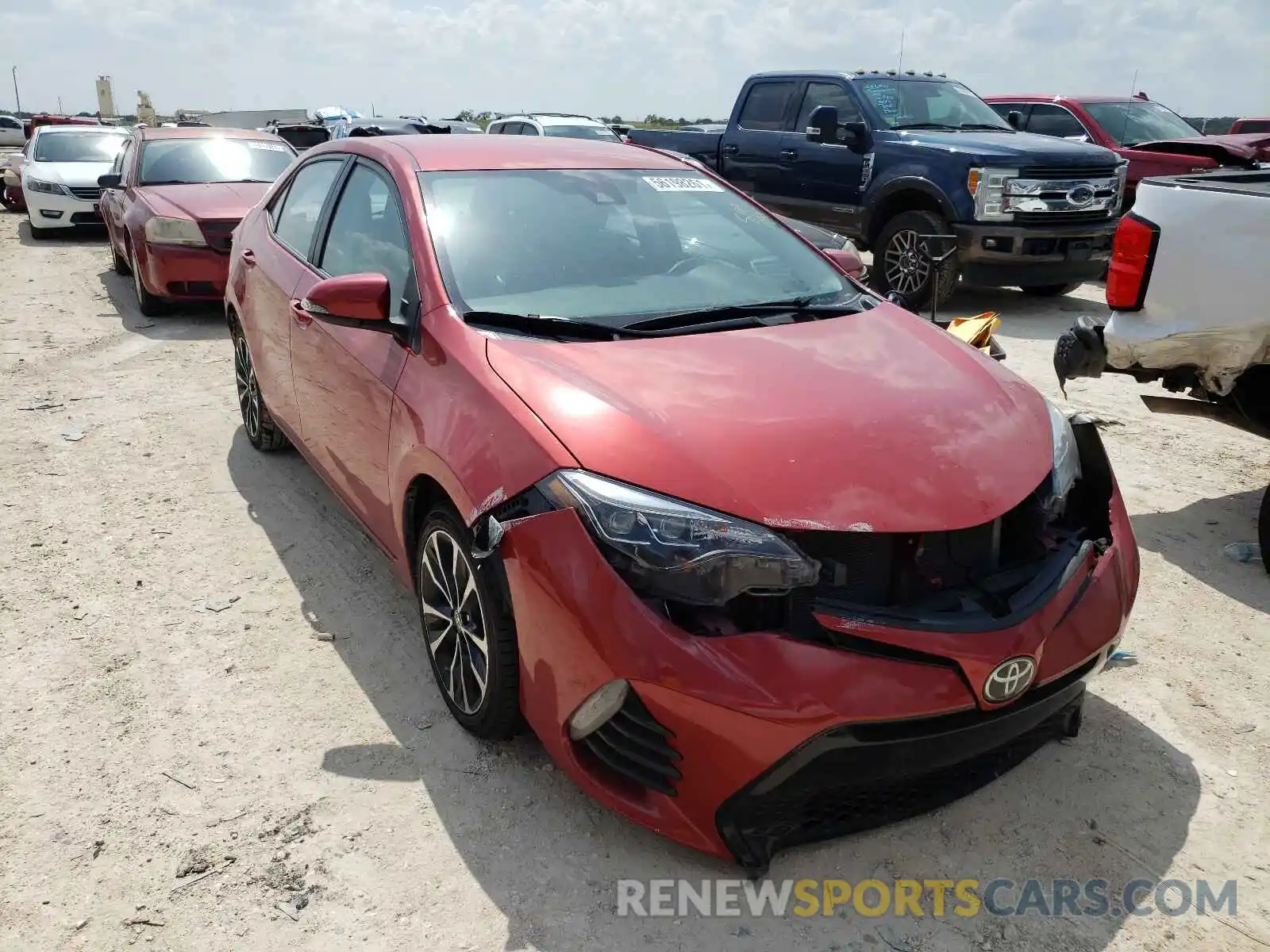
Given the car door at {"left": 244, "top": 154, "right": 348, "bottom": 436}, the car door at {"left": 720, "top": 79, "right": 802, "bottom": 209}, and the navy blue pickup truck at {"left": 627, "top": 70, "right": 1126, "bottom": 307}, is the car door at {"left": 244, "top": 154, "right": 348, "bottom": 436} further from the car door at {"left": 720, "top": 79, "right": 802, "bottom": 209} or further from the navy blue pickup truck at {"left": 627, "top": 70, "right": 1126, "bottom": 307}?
the car door at {"left": 720, "top": 79, "right": 802, "bottom": 209}

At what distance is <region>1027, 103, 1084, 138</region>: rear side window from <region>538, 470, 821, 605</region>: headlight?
1145cm

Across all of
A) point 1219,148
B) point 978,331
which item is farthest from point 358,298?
point 1219,148

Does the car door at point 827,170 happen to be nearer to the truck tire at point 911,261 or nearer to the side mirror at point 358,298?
the truck tire at point 911,261

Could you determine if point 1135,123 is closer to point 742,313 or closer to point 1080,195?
point 1080,195

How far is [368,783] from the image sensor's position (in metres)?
2.87

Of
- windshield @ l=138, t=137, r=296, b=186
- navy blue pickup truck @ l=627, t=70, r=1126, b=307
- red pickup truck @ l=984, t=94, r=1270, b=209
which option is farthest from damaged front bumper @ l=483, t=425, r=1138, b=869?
red pickup truck @ l=984, t=94, r=1270, b=209

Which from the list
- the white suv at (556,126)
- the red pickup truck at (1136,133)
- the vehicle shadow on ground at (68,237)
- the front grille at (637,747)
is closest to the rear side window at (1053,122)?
the red pickup truck at (1136,133)

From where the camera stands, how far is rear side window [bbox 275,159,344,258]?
168 inches

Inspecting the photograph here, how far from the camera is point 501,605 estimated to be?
267cm

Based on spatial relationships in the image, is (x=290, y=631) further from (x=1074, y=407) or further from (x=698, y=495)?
(x=1074, y=407)

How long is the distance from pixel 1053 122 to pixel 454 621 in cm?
1170

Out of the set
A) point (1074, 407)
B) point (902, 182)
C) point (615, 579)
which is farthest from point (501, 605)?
point (902, 182)

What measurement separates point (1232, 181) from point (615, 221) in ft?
9.04

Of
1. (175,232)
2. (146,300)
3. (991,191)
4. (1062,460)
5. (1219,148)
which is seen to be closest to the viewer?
(1062,460)
